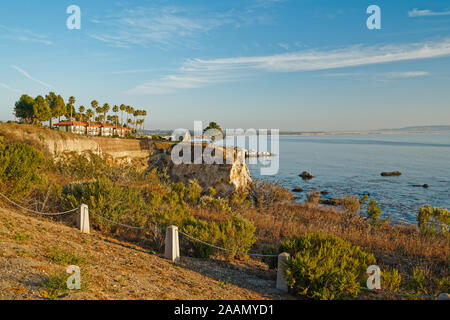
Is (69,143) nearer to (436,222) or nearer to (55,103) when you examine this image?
(436,222)

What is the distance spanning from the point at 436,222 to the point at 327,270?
12.1 metres

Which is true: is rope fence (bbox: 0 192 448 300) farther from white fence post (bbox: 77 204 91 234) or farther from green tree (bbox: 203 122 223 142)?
green tree (bbox: 203 122 223 142)

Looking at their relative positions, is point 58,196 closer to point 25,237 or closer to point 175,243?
point 25,237

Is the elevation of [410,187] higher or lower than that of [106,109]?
lower

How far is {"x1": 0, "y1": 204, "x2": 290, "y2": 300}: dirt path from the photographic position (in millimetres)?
4710

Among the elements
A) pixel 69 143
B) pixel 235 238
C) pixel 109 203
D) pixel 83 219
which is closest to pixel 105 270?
pixel 83 219

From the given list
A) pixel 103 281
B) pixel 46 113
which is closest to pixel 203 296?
pixel 103 281

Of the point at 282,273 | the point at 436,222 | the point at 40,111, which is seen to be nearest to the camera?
the point at 282,273

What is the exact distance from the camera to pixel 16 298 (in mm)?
4027

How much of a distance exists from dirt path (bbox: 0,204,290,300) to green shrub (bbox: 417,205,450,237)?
8.83 m

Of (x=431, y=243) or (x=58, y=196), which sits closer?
(x=431, y=243)

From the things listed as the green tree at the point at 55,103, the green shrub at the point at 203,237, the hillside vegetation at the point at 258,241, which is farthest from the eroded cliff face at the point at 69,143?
the green tree at the point at 55,103

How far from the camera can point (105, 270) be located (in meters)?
5.80
